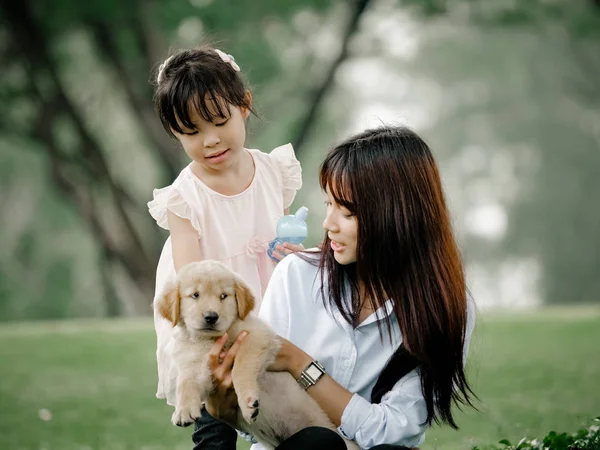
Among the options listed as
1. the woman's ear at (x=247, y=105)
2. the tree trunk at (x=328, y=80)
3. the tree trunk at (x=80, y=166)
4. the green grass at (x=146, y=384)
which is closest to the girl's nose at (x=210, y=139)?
the woman's ear at (x=247, y=105)

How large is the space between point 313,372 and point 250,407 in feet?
1.06

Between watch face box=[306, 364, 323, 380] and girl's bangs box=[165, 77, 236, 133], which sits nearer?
watch face box=[306, 364, 323, 380]

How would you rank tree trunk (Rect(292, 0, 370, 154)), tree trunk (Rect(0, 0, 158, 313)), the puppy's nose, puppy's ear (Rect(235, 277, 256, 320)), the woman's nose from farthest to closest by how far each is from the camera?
tree trunk (Rect(0, 0, 158, 313)), tree trunk (Rect(292, 0, 370, 154)), the woman's nose, puppy's ear (Rect(235, 277, 256, 320)), the puppy's nose

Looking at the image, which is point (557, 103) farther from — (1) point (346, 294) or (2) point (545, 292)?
(1) point (346, 294)

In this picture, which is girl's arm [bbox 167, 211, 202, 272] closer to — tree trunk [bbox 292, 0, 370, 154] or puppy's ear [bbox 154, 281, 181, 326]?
puppy's ear [bbox 154, 281, 181, 326]

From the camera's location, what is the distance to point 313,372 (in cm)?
330

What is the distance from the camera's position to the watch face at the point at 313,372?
10.8 feet

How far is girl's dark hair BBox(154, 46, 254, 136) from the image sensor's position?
3.95 meters

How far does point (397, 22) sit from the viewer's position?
60.9ft

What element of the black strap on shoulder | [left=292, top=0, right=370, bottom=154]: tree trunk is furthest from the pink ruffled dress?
[left=292, top=0, right=370, bottom=154]: tree trunk

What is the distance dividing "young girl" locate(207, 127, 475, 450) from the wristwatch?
0.05ft

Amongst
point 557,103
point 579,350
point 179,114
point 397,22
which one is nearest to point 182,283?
point 179,114

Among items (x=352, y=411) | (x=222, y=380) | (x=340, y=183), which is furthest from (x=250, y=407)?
(x=340, y=183)

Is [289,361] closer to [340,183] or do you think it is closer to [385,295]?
[385,295]
